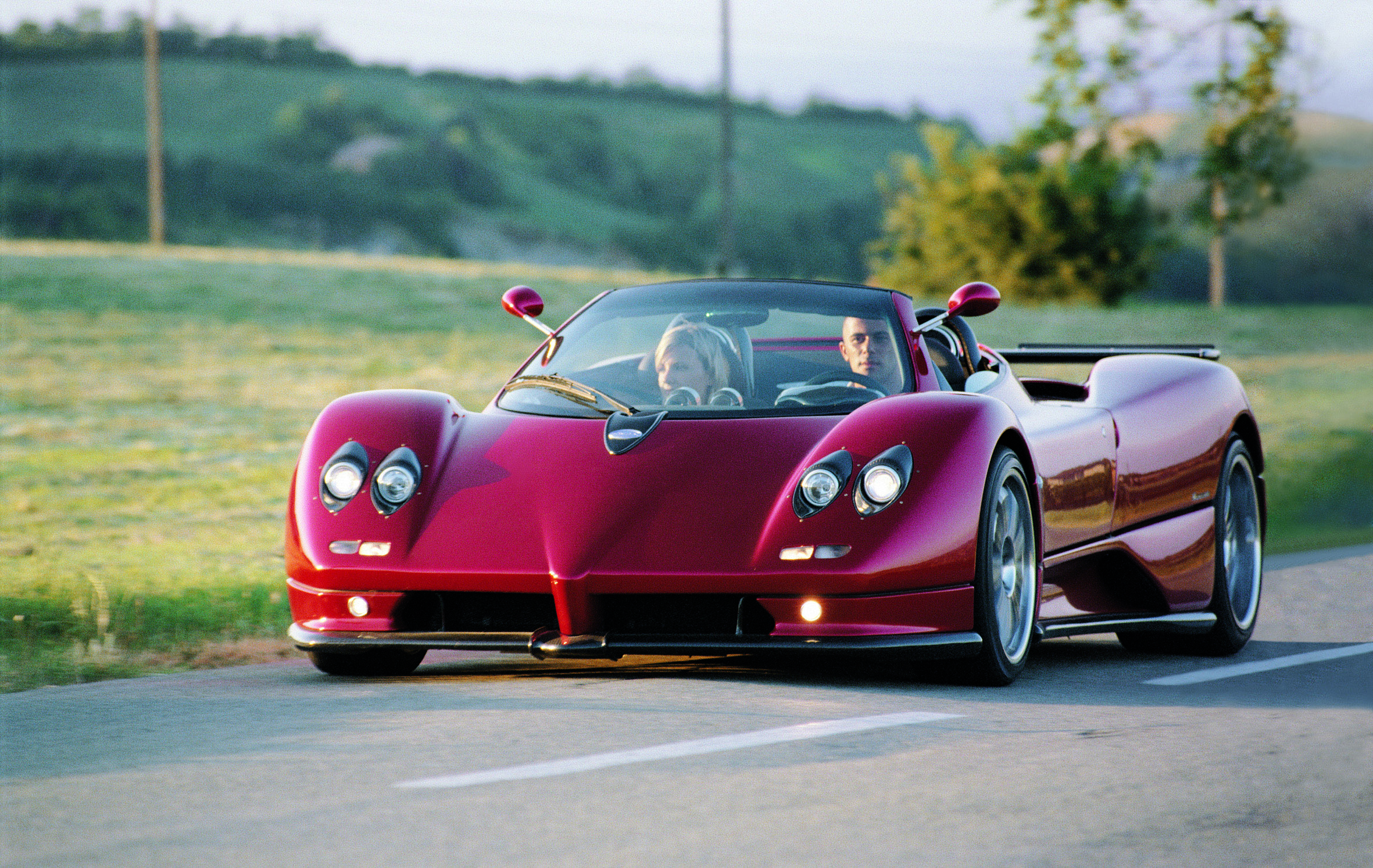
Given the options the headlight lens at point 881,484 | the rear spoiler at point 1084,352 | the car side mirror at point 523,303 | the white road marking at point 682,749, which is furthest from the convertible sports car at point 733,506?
the rear spoiler at point 1084,352

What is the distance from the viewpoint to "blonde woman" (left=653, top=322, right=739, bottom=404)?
22.7 ft

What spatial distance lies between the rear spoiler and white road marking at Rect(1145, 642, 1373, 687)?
5.24ft

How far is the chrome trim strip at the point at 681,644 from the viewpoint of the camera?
5.73m

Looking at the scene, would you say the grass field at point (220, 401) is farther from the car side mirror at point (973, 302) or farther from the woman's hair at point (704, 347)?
the car side mirror at point (973, 302)

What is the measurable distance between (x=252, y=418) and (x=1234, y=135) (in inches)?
505

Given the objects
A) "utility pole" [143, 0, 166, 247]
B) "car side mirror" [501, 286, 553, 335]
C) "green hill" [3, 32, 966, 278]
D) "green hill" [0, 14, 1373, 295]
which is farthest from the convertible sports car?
"green hill" [3, 32, 966, 278]

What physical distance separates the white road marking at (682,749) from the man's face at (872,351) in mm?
1690

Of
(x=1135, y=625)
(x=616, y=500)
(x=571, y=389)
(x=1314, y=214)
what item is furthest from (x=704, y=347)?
(x=1314, y=214)

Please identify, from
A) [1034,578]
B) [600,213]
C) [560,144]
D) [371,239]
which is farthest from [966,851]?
[560,144]

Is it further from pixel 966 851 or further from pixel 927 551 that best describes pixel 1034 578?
pixel 966 851

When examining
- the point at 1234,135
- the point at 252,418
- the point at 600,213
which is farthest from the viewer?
the point at 600,213

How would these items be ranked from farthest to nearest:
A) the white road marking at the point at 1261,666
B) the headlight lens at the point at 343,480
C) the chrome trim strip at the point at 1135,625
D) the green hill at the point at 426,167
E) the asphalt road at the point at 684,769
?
1. the green hill at the point at 426,167
2. the chrome trim strip at the point at 1135,625
3. the white road marking at the point at 1261,666
4. the headlight lens at the point at 343,480
5. the asphalt road at the point at 684,769

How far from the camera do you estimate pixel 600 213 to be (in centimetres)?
10294

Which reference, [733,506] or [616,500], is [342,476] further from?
[733,506]
